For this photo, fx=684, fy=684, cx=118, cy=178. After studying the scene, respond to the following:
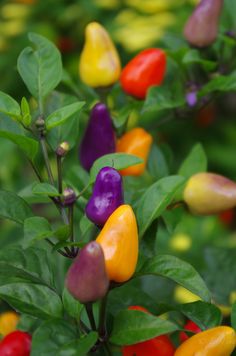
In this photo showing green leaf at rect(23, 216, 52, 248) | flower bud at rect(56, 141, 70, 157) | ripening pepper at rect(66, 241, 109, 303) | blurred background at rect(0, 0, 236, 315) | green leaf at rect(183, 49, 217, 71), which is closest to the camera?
ripening pepper at rect(66, 241, 109, 303)

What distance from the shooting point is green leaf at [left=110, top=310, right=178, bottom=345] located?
83 centimetres

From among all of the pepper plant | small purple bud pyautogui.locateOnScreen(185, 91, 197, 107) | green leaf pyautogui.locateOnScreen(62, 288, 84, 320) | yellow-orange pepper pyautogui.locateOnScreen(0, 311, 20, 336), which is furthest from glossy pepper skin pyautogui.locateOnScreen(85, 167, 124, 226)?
small purple bud pyautogui.locateOnScreen(185, 91, 197, 107)

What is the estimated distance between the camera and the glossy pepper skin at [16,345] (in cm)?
92

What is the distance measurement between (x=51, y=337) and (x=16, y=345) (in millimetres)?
100

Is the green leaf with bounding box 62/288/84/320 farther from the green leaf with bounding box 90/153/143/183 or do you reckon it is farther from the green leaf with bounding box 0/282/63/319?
the green leaf with bounding box 90/153/143/183

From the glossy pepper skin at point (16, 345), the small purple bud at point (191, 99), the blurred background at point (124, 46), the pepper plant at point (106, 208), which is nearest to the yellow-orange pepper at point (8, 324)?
the pepper plant at point (106, 208)

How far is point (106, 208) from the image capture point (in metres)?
0.90

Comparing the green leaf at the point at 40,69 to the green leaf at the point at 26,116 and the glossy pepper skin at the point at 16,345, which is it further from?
the glossy pepper skin at the point at 16,345

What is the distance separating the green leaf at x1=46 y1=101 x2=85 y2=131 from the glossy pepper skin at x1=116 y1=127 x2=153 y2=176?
0.23 metres

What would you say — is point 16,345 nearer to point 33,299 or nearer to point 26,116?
point 33,299

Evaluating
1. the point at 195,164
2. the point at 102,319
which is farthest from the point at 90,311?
the point at 195,164

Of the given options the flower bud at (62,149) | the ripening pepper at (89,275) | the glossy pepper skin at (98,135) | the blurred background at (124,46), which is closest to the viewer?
the ripening pepper at (89,275)

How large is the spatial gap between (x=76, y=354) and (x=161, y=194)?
273 mm

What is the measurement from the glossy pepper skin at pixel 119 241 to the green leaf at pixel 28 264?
15 cm
